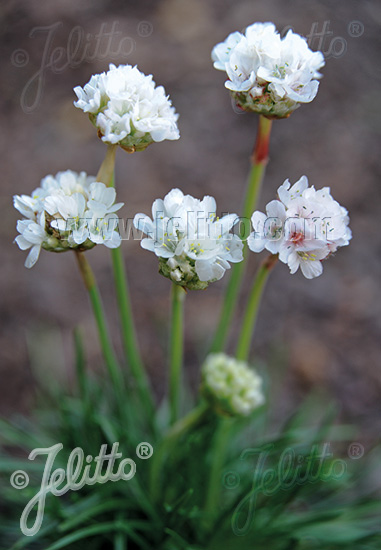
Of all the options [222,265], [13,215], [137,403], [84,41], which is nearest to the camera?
[222,265]

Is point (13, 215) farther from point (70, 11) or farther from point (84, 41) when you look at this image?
point (70, 11)

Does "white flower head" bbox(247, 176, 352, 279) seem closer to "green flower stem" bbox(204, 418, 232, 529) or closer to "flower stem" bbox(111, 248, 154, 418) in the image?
"flower stem" bbox(111, 248, 154, 418)

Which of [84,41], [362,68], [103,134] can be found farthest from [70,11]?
[103,134]

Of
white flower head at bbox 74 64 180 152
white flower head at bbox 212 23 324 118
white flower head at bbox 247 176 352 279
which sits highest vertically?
white flower head at bbox 212 23 324 118

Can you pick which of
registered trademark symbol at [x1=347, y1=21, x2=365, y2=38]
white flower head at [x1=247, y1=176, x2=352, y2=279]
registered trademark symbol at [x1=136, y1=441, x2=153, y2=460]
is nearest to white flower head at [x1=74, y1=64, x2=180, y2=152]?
white flower head at [x1=247, y1=176, x2=352, y2=279]

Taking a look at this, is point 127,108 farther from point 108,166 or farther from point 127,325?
point 127,325

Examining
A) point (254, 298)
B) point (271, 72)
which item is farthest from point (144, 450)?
point (271, 72)

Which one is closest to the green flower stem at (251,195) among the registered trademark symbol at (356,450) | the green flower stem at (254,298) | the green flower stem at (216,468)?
the green flower stem at (254,298)
